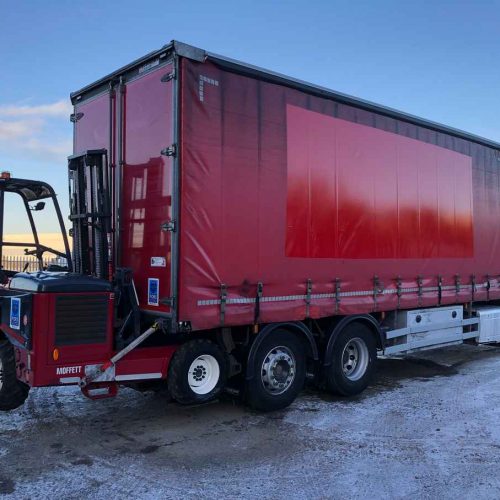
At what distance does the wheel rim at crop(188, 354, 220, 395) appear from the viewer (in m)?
5.99

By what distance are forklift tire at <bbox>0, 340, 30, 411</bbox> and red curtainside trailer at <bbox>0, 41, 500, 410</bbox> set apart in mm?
785

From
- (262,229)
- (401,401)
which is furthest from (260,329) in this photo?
(401,401)

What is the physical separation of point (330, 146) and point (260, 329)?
8.54ft

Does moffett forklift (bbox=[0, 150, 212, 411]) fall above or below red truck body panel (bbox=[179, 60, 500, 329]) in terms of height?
below

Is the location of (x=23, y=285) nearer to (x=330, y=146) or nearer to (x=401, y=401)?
(x=330, y=146)

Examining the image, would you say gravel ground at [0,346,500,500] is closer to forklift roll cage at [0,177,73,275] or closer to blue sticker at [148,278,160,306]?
blue sticker at [148,278,160,306]

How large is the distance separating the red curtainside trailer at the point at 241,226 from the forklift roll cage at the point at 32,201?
12.9 inches

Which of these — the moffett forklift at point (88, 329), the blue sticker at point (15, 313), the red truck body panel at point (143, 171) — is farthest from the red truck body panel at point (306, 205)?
the blue sticker at point (15, 313)

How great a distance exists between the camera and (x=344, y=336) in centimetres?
748

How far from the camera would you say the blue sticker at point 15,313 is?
557cm

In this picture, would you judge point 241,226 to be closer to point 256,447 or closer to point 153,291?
point 153,291

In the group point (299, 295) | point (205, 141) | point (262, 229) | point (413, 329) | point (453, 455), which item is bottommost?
point (453, 455)

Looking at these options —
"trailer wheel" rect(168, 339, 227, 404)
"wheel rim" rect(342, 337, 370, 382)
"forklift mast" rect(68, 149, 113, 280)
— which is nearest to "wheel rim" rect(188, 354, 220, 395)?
"trailer wheel" rect(168, 339, 227, 404)

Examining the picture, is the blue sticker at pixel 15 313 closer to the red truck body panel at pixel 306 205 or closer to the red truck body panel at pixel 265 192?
the red truck body panel at pixel 265 192
